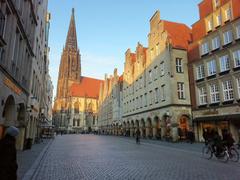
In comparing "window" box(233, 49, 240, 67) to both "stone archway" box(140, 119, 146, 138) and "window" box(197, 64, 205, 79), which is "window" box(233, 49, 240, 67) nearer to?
"window" box(197, 64, 205, 79)

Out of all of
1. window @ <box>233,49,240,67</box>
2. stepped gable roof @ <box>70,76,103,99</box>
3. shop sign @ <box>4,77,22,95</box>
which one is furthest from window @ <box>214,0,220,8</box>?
stepped gable roof @ <box>70,76,103,99</box>

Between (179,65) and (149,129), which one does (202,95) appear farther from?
(149,129)

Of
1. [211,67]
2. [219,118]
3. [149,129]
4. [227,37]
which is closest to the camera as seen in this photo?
[219,118]

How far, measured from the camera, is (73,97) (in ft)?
343

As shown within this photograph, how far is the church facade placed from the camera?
332 feet

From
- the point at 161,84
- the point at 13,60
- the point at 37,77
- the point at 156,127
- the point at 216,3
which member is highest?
the point at 216,3

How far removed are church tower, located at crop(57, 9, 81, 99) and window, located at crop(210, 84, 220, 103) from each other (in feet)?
287

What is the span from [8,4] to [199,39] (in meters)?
25.0

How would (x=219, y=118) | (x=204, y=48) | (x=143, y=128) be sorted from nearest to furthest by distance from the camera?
(x=219, y=118)
(x=204, y=48)
(x=143, y=128)

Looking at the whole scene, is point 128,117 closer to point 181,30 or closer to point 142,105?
point 142,105

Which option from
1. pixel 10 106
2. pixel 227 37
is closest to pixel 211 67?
pixel 227 37

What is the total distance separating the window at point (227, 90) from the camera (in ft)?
78.2

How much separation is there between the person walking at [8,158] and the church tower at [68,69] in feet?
341

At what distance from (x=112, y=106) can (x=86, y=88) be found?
48.6 m
